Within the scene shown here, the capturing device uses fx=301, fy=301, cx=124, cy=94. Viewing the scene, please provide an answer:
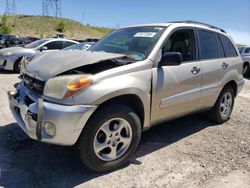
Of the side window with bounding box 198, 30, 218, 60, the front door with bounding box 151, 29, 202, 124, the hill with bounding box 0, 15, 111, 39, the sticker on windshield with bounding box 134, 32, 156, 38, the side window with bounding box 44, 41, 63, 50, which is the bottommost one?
the hill with bounding box 0, 15, 111, 39

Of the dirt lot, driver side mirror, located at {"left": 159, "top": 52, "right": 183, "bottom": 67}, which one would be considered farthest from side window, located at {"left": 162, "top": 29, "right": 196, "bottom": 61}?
the dirt lot

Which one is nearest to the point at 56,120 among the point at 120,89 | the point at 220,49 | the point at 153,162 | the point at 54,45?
the point at 120,89

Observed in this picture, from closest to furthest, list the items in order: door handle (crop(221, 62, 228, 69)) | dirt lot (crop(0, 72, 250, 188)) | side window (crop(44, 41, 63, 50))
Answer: dirt lot (crop(0, 72, 250, 188))
door handle (crop(221, 62, 228, 69))
side window (crop(44, 41, 63, 50))

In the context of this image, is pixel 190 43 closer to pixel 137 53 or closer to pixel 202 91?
pixel 202 91

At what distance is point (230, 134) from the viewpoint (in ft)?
16.7

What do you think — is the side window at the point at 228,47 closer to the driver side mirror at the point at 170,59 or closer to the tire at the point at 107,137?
the driver side mirror at the point at 170,59

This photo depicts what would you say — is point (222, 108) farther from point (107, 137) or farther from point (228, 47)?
point (107, 137)

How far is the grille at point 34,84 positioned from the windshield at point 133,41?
122cm

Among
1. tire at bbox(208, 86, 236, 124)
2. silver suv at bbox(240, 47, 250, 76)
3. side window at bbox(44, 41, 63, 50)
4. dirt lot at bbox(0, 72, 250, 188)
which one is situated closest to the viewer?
dirt lot at bbox(0, 72, 250, 188)

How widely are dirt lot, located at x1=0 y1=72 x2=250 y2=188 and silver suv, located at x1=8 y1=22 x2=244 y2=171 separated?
0.29m

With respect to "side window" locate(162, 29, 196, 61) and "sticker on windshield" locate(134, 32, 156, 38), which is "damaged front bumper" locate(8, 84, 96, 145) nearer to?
"sticker on windshield" locate(134, 32, 156, 38)

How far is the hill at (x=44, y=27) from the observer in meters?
47.2

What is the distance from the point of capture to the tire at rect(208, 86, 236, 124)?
5330 millimetres

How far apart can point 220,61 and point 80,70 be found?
8.75 feet
